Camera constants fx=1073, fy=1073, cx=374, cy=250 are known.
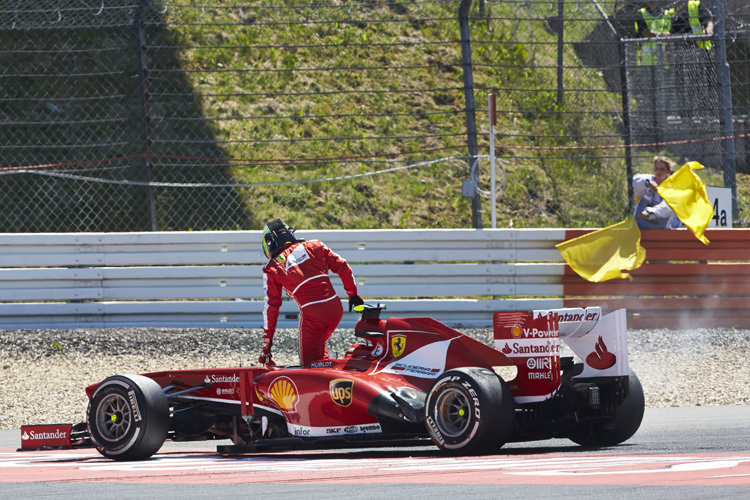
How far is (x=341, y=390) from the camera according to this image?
6738mm

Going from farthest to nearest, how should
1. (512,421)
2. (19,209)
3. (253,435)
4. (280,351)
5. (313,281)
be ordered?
(19,209), (280,351), (313,281), (253,435), (512,421)

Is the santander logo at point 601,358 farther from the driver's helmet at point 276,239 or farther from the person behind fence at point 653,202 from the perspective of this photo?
the person behind fence at point 653,202

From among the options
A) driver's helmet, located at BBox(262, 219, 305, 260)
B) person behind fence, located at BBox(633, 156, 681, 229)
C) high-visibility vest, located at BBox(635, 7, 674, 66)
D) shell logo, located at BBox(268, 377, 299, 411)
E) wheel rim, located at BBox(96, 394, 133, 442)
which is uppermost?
high-visibility vest, located at BBox(635, 7, 674, 66)

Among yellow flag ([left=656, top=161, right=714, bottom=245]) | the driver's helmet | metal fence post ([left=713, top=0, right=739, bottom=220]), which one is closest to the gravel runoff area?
yellow flag ([left=656, top=161, right=714, bottom=245])

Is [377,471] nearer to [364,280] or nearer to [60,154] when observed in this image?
[364,280]

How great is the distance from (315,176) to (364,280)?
546 cm

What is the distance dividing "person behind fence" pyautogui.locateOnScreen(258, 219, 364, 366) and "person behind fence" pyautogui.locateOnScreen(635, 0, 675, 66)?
9.37m

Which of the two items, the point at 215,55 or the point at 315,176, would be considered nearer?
the point at 315,176

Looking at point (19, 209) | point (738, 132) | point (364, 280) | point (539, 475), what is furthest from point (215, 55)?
point (539, 475)

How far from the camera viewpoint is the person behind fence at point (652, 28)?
16.1m

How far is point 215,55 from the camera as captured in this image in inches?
711

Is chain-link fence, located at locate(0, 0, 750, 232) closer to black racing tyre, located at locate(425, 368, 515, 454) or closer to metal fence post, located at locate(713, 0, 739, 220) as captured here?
metal fence post, located at locate(713, 0, 739, 220)

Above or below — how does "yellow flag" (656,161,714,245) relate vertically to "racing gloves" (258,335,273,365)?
above

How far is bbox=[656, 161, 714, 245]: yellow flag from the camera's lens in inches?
451
